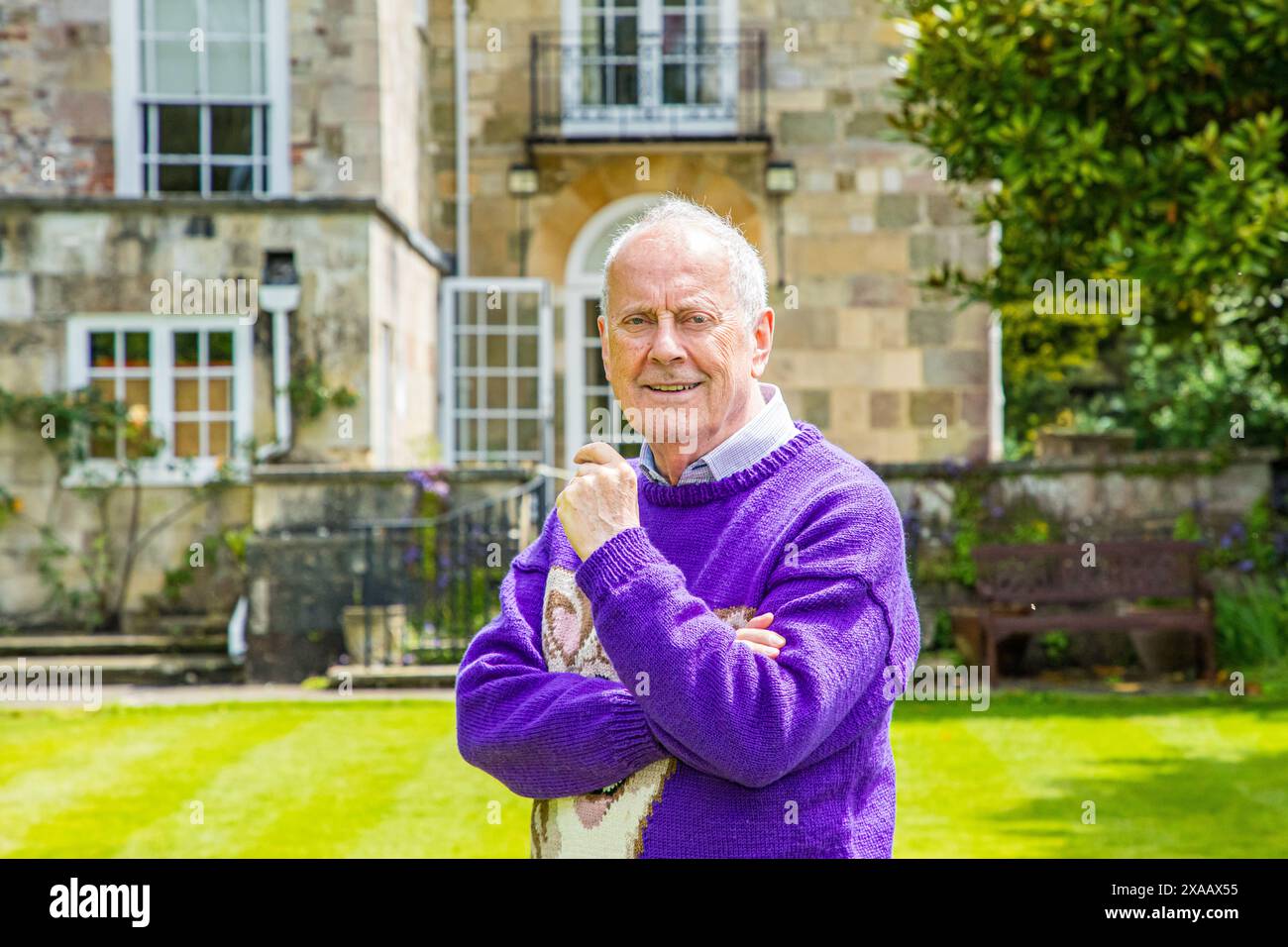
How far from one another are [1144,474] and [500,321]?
20.7 ft

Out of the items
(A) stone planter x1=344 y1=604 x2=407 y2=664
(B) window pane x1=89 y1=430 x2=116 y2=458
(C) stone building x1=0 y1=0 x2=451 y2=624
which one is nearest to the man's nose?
(A) stone planter x1=344 y1=604 x2=407 y2=664

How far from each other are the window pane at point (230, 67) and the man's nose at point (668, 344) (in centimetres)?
1250

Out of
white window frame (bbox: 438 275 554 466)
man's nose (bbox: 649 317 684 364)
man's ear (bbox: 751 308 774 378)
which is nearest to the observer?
man's nose (bbox: 649 317 684 364)

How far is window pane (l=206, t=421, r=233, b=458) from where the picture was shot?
13078mm

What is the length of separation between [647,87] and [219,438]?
5519mm

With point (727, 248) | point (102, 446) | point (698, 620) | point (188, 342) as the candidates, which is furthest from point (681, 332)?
point (102, 446)

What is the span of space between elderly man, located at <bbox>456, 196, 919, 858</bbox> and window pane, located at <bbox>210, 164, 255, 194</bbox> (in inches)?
483

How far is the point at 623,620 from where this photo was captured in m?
2.27

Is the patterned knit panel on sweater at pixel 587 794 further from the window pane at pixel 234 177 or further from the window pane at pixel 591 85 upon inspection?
the window pane at pixel 591 85

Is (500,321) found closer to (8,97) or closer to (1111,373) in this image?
(8,97)

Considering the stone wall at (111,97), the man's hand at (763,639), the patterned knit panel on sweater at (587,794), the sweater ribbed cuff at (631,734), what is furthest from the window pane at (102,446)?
the man's hand at (763,639)

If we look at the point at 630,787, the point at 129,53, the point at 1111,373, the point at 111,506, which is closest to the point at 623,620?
the point at 630,787

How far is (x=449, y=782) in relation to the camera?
7.52 m

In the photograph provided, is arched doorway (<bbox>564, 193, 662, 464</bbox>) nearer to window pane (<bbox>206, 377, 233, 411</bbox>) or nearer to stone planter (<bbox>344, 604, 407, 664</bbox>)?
window pane (<bbox>206, 377, 233, 411</bbox>)
